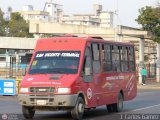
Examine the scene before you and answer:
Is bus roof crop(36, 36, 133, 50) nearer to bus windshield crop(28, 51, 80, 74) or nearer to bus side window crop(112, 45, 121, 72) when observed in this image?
bus windshield crop(28, 51, 80, 74)

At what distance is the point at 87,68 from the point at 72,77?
0.80 meters

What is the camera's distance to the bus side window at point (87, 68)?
17.4 metres

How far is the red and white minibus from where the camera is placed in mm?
16531

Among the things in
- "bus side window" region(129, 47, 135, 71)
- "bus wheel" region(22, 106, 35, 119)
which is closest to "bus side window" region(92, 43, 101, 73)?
"bus wheel" region(22, 106, 35, 119)

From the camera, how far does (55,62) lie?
57.8 ft

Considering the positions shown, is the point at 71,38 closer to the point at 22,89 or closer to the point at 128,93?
the point at 22,89

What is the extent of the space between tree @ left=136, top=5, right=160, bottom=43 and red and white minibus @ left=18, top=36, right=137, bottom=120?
32.1 m

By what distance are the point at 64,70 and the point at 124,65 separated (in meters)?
5.14

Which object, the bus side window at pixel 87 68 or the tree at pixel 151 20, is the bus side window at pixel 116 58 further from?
the tree at pixel 151 20

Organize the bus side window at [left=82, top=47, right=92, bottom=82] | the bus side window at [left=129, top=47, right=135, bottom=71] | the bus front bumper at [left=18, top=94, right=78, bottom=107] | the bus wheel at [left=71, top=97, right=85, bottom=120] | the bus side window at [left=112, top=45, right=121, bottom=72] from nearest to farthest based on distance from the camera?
the bus front bumper at [left=18, top=94, right=78, bottom=107] → the bus wheel at [left=71, top=97, right=85, bottom=120] → the bus side window at [left=82, top=47, right=92, bottom=82] → the bus side window at [left=112, top=45, right=121, bottom=72] → the bus side window at [left=129, top=47, right=135, bottom=71]

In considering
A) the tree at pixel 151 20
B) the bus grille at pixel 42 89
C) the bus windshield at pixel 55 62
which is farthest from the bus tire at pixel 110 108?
the tree at pixel 151 20

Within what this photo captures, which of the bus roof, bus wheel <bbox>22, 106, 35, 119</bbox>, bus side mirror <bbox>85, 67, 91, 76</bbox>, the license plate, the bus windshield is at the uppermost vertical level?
the bus roof

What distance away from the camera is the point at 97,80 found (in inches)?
731

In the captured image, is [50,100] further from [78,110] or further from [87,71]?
[87,71]
